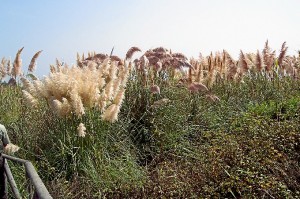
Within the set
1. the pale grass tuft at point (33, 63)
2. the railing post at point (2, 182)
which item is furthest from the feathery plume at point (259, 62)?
the railing post at point (2, 182)

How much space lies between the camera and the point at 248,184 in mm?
4664

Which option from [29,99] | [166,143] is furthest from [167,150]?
[29,99]

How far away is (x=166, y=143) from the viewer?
6.52m

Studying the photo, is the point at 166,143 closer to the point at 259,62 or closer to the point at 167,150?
the point at 167,150

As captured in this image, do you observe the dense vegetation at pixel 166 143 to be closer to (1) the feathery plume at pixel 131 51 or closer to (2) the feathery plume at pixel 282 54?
(1) the feathery plume at pixel 131 51

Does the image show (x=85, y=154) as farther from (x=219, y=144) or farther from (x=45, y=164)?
(x=219, y=144)

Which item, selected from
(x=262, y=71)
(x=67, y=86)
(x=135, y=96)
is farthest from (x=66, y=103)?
(x=262, y=71)

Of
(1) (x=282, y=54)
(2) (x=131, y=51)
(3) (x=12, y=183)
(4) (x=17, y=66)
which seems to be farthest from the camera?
(1) (x=282, y=54)

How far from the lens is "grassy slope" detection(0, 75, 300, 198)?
4754 mm

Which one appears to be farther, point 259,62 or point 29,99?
point 259,62

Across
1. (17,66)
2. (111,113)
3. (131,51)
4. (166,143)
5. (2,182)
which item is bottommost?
(2,182)

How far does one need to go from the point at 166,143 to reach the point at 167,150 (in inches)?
4.2

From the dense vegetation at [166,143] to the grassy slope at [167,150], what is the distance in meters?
0.01

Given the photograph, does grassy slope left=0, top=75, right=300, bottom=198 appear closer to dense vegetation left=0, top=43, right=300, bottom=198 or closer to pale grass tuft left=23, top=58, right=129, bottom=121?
dense vegetation left=0, top=43, right=300, bottom=198
